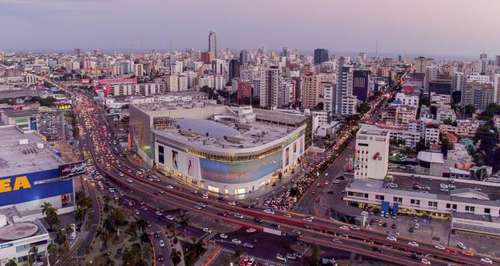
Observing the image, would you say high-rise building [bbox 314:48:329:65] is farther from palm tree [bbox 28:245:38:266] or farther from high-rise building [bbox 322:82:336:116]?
palm tree [bbox 28:245:38:266]

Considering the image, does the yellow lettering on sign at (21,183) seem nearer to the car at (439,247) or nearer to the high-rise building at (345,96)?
the car at (439,247)

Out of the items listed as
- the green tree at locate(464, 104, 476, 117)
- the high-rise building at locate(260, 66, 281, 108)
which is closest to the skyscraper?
the high-rise building at locate(260, 66, 281, 108)

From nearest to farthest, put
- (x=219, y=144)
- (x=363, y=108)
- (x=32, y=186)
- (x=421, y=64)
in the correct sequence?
(x=32, y=186), (x=219, y=144), (x=363, y=108), (x=421, y=64)

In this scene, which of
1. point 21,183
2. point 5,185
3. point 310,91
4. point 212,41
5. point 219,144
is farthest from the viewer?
point 212,41

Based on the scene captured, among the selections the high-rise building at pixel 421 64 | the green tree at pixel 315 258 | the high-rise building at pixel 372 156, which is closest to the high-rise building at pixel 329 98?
the high-rise building at pixel 372 156

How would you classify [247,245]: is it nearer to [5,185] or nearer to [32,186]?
[32,186]

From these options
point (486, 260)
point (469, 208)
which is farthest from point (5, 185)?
point (469, 208)

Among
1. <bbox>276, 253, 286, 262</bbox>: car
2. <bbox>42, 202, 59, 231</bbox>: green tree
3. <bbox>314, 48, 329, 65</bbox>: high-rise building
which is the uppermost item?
<bbox>314, 48, 329, 65</bbox>: high-rise building
